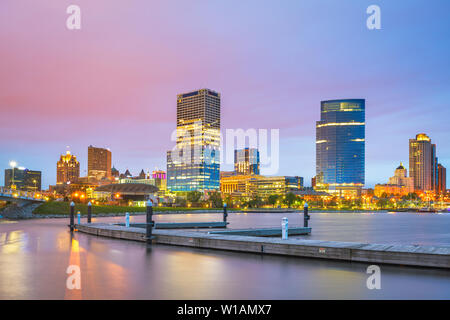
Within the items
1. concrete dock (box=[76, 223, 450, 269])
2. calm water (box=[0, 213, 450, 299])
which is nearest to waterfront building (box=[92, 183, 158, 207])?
concrete dock (box=[76, 223, 450, 269])

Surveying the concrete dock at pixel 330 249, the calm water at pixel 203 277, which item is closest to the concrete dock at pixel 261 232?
the concrete dock at pixel 330 249

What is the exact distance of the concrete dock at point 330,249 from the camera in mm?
16891

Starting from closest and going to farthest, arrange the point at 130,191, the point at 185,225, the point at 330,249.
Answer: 1. the point at 330,249
2. the point at 185,225
3. the point at 130,191

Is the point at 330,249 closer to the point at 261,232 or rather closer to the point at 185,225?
the point at 261,232

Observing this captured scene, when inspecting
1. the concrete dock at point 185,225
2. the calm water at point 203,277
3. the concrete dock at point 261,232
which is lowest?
the concrete dock at point 185,225

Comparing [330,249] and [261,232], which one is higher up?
[330,249]

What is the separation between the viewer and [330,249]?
1922 centimetres

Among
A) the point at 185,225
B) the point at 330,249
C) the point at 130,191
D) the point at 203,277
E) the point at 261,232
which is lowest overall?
the point at 185,225

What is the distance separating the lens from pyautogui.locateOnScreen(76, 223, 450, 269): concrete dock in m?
16.9

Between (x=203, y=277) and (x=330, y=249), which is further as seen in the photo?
(x=330, y=249)

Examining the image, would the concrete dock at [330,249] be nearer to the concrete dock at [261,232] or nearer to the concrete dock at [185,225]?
the concrete dock at [261,232]

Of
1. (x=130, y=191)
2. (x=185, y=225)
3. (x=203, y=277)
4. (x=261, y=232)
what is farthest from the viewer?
(x=130, y=191)

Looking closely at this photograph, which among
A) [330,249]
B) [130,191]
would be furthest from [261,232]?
[130,191]
